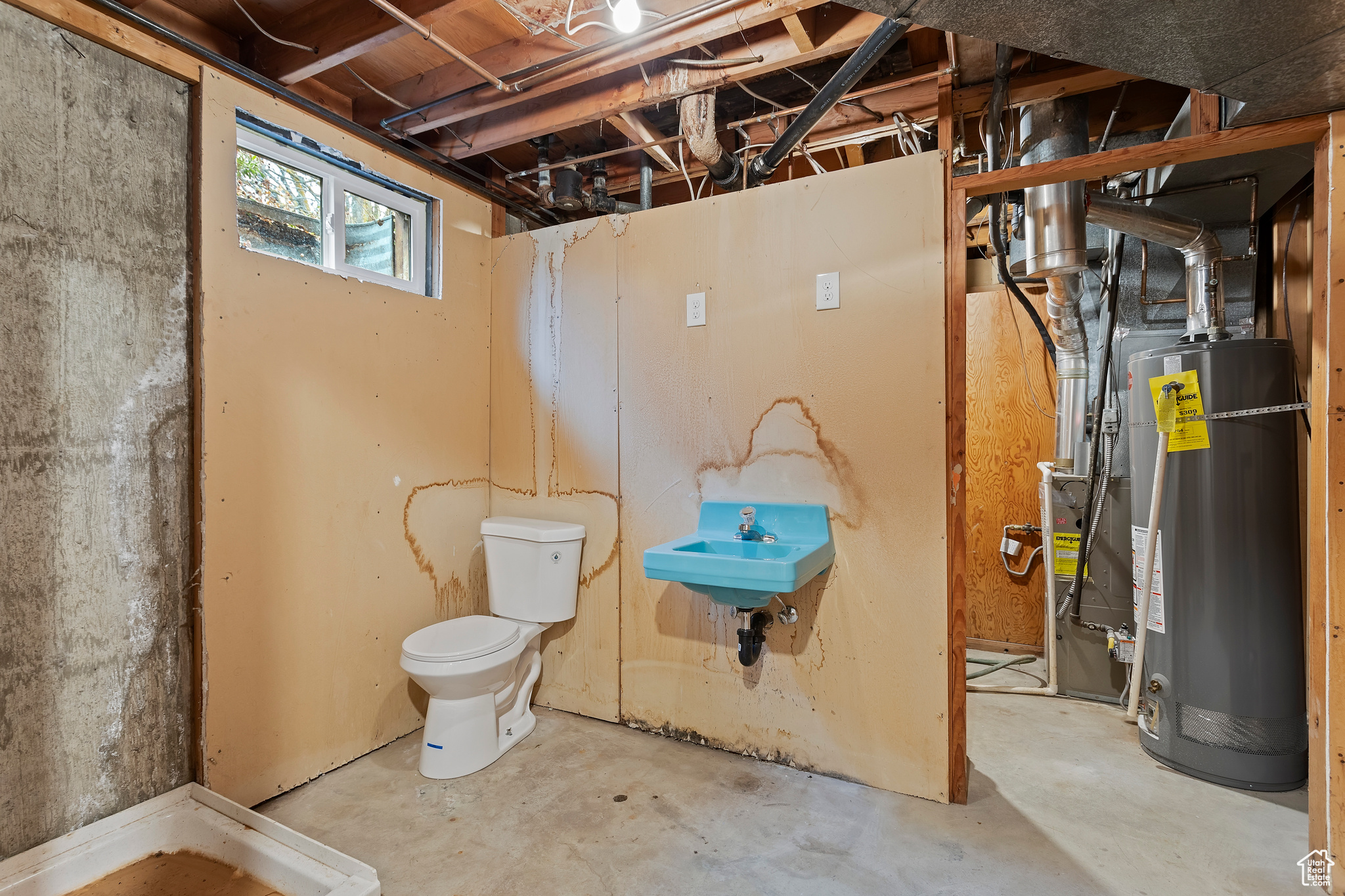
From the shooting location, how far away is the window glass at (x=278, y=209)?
1.95 meters

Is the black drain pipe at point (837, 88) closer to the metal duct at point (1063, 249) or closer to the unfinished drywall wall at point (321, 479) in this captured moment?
the metal duct at point (1063, 249)

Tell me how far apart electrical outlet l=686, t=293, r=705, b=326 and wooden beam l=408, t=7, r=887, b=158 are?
67 cm

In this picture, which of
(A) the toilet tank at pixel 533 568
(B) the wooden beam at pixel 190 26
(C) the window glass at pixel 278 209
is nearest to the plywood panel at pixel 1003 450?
(A) the toilet tank at pixel 533 568

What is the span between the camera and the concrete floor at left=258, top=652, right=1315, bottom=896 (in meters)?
1.53

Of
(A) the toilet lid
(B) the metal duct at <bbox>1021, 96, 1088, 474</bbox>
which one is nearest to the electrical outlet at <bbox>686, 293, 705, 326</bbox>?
(B) the metal duct at <bbox>1021, 96, 1088, 474</bbox>

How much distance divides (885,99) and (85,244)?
8.16 ft

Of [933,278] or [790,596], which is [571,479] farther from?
[933,278]

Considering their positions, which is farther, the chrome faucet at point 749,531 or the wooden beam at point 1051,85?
Result: the chrome faucet at point 749,531

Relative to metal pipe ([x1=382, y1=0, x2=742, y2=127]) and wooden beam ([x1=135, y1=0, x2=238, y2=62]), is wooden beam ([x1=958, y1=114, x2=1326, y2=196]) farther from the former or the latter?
wooden beam ([x1=135, y1=0, x2=238, y2=62])

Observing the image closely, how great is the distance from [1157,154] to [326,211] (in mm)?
2562

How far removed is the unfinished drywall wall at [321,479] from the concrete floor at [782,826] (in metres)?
0.22

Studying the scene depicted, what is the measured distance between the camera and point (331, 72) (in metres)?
2.18

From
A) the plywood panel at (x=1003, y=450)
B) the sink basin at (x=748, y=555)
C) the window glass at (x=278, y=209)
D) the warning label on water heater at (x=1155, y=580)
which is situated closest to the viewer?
the sink basin at (x=748, y=555)

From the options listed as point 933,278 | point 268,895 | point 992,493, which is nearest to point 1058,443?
point 992,493
